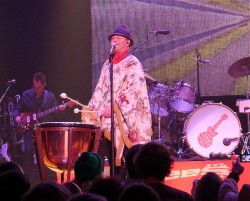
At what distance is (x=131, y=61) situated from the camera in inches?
283

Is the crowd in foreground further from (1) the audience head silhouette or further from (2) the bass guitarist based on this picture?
(2) the bass guitarist

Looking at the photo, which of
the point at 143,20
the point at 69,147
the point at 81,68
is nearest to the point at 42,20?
the point at 81,68

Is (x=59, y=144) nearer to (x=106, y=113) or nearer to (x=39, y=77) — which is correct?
(x=106, y=113)

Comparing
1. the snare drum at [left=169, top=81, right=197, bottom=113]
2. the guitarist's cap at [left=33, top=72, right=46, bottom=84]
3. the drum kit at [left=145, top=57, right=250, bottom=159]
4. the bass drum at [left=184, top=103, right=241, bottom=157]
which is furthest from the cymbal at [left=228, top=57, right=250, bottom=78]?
the guitarist's cap at [left=33, top=72, right=46, bottom=84]

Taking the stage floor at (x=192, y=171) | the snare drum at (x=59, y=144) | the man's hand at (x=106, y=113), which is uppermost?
the man's hand at (x=106, y=113)

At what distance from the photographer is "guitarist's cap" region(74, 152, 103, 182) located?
165 inches

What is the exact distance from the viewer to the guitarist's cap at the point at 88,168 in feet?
13.8

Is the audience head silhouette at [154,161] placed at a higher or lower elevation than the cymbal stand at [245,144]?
higher

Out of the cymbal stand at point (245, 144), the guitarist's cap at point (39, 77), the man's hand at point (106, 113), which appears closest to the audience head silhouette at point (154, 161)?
the man's hand at point (106, 113)

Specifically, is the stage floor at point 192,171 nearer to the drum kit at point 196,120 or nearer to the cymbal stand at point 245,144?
the cymbal stand at point 245,144

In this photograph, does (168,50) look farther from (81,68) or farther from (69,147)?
(69,147)

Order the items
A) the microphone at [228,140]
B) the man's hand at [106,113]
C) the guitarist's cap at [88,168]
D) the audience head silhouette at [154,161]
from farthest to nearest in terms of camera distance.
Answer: the microphone at [228,140]
the man's hand at [106,113]
the guitarist's cap at [88,168]
the audience head silhouette at [154,161]

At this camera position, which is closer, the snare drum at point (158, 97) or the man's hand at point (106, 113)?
the man's hand at point (106, 113)

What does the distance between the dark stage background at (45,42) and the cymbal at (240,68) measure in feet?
9.45
